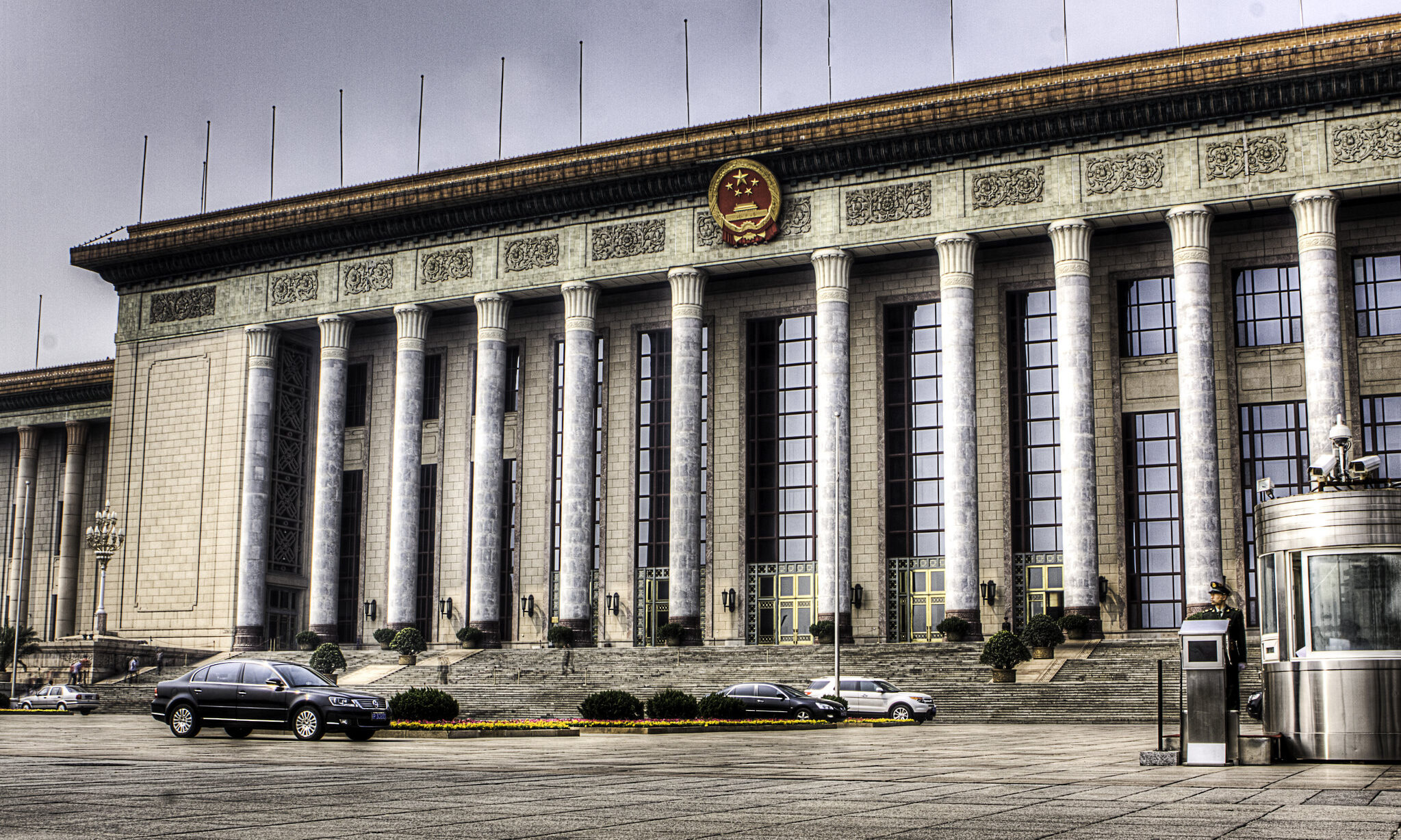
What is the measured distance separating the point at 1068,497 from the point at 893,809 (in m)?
30.7

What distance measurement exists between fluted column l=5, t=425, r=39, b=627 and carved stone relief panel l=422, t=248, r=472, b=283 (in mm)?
26684

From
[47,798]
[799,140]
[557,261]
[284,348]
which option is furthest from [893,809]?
[284,348]

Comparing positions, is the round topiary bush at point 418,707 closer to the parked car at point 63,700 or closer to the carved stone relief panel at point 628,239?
the parked car at point 63,700

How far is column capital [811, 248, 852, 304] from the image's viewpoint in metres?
43.0

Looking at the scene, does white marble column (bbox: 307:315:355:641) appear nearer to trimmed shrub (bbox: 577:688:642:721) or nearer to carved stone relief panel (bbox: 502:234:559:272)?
carved stone relief panel (bbox: 502:234:559:272)

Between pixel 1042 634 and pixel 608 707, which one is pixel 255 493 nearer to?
pixel 608 707

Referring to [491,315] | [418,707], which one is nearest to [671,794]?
[418,707]

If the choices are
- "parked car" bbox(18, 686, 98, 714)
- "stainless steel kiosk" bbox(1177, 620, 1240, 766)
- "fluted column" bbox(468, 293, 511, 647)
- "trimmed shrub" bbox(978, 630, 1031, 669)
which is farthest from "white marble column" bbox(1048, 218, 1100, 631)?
"parked car" bbox(18, 686, 98, 714)

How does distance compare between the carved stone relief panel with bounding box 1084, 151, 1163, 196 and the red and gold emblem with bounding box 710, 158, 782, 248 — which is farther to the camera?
the red and gold emblem with bounding box 710, 158, 782, 248

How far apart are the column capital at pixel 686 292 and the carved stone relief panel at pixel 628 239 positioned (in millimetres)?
1268

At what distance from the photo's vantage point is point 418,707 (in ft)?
80.5

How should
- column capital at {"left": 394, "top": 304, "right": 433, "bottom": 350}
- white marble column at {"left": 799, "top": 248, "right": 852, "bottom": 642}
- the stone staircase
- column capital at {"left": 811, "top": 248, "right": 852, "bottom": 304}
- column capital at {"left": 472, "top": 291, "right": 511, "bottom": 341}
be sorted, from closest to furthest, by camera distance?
1. the stone staircase
2. white marble column at {"left": 799, "top": 248, "right": 852, "bottom": 642}
3. column capital at {"left": 811, "top": 248, "right": 852, "bottom": 304}
4. column capital at {"left": 472, "top": 291, "right": 511, "bottom": 341}
5. column capital at {"left": 394, "top": 304, "right": 433, "bottom": 350}

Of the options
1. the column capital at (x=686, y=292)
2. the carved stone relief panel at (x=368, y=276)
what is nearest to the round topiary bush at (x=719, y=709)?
the column capital at (x=686, y=292)

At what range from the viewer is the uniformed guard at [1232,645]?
46.0ft
